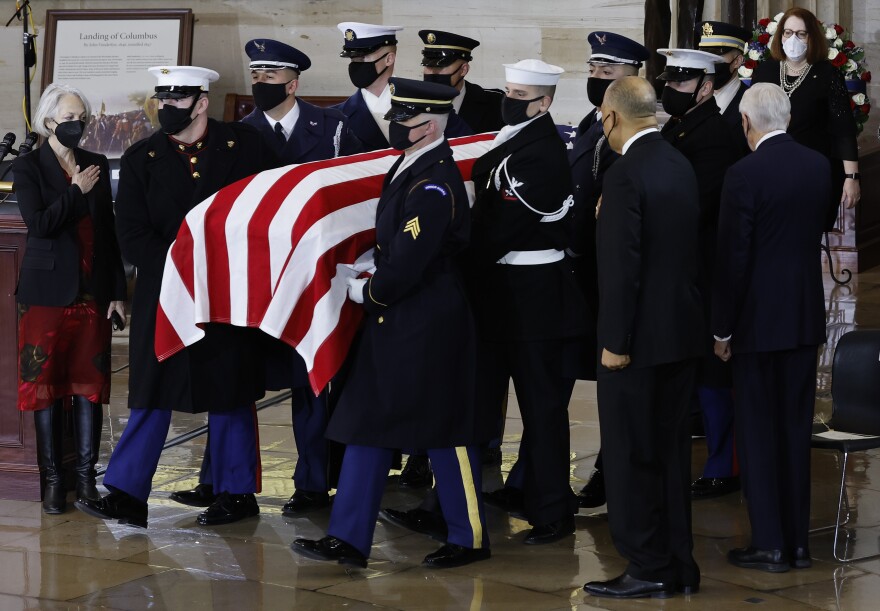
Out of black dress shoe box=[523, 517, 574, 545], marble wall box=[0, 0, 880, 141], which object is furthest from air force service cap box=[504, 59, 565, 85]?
marble wall box=[0, 0, 880, 141]

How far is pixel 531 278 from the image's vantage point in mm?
4582

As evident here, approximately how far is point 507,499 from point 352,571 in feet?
2.91

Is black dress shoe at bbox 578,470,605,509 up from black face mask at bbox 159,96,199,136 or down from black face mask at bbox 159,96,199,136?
down

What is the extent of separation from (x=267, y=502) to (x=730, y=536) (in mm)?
1717

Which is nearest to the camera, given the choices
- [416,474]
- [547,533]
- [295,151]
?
[547,533]

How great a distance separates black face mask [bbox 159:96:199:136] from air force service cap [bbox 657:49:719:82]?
1.70 m

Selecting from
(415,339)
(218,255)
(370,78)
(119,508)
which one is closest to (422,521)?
(415,339)

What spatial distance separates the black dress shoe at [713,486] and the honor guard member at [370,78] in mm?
1701

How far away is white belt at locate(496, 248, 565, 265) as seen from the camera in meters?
4.59

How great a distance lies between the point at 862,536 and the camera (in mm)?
4695

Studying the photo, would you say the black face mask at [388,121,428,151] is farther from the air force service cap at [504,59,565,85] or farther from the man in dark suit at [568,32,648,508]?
the man in dark suit at [568,32,648,508]

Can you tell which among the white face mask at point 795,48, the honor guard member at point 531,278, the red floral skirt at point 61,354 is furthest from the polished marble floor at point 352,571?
the white face mask at point 795,48

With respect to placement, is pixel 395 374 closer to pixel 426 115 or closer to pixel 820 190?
pixel 426 115

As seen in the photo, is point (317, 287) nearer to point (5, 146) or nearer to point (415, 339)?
point (415, 339)
